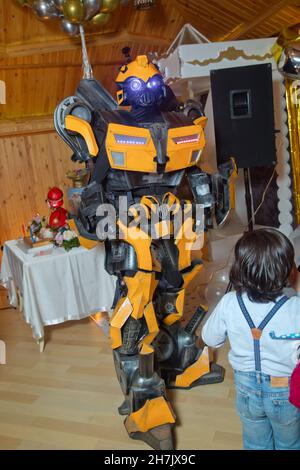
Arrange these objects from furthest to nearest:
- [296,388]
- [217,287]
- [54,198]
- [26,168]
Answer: [26,168]
[217,287]
[54,198]
[296,388]

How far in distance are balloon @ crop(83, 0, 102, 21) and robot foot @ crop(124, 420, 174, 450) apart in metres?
2.34

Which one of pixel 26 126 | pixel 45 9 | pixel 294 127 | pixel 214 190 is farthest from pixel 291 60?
pixel 26 126

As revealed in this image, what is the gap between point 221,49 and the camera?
9.13ft

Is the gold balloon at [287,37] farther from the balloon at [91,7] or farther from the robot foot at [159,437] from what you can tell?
the robot foot at [159,437]

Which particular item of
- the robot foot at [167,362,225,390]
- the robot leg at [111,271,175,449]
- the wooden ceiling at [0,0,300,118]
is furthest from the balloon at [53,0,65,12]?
the robot foot at [167,362,225,390]

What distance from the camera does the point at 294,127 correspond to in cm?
326

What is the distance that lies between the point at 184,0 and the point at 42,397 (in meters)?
2.89

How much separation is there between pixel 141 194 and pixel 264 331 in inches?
34.8

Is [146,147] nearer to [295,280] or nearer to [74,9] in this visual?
[295,280]

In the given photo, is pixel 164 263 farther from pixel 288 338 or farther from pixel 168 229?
pixel 288 338

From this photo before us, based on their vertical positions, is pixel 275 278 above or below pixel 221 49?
below

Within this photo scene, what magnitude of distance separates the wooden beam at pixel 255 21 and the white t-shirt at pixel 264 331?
2.50 metres
